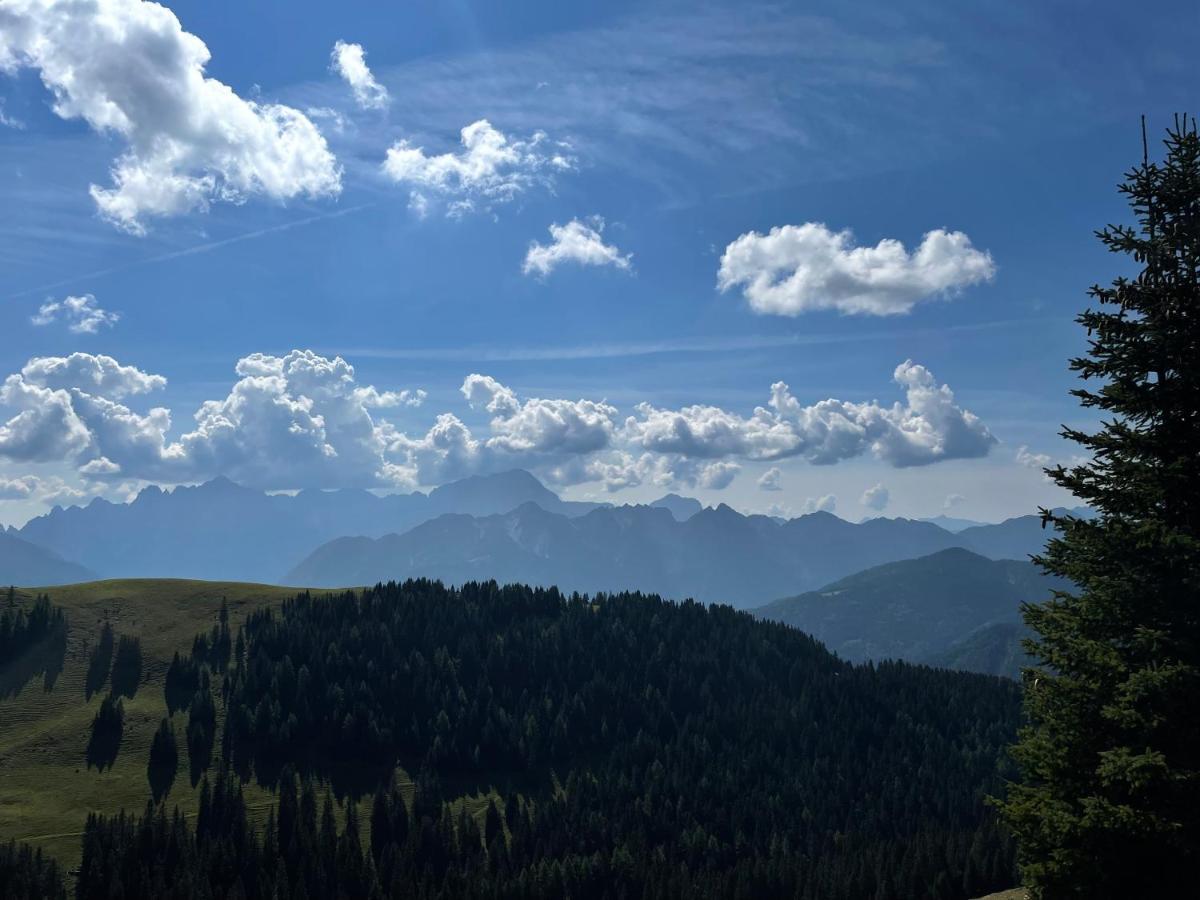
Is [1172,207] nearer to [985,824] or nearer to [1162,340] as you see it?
[1162,340]

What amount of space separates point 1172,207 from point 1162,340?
484 centimetres

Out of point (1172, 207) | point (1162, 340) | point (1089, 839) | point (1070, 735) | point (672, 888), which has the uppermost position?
point (1172, 207)

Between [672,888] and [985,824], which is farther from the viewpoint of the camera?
[985,824]

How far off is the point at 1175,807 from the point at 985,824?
7601 inches

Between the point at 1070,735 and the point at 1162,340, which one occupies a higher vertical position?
the point at 1162,340

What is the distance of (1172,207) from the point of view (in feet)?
93.3

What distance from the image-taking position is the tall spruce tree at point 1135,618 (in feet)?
85.4

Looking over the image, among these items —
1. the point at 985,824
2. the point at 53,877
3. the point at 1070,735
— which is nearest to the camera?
the point at 1070,735

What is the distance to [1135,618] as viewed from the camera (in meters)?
27.5

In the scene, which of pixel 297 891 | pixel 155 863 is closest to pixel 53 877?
pixel 155 863

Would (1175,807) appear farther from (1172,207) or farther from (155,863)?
(155,863)

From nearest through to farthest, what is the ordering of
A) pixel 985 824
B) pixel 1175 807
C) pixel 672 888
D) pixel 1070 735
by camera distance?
1. pixel 1175 807
2. pixel 1070 735
3. pixel 672 888
4. pixel 985 824

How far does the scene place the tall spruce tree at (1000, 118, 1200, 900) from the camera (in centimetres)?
2602

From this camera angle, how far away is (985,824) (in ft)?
626
